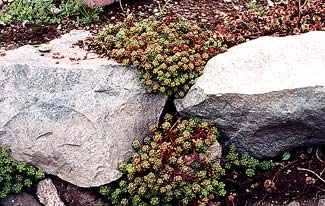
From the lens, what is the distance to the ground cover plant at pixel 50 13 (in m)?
4.29

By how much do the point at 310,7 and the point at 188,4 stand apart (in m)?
0.83

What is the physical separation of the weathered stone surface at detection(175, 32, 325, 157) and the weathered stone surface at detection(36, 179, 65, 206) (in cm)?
88

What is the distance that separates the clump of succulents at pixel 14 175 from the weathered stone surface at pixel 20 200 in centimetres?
5

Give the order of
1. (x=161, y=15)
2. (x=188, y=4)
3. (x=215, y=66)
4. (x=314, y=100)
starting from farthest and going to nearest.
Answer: (x=188, y=4) < (x=161, y=15) < (x=215, y=66) < (x=314, y=100)

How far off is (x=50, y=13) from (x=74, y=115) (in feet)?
3.29

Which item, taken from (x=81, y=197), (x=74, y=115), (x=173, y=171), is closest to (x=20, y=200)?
(x=81, y=197)

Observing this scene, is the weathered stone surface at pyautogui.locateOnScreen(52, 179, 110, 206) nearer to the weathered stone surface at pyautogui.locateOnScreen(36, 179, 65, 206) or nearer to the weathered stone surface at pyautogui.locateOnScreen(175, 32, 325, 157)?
the weathered stone surface at pyautogui.locateOnScreen(36, 179, 65, 206)

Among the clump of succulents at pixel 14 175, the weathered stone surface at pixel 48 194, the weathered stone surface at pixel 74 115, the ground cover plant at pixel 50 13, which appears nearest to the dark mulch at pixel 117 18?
the ground cover plant at pixel 50 13

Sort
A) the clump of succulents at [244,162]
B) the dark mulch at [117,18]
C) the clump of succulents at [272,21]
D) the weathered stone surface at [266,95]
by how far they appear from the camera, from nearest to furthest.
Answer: the weathered stone surface at [266,95]
the clump of succulents at [244,162]
the clump of succulents at [272,21]
the dark mulch at [117,18]

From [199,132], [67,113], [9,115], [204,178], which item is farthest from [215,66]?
[9,115]

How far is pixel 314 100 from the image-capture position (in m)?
3.47

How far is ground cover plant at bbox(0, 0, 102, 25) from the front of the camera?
14.1 ft

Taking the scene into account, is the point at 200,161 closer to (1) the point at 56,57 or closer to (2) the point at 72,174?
(2) the point at 72,174

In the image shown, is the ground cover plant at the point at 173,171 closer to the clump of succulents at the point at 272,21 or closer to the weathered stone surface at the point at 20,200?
the weathered stone surface at the point at 20,200
